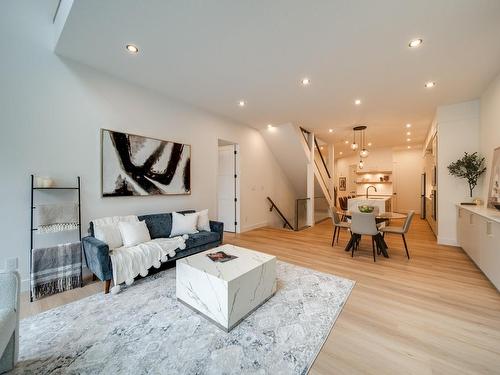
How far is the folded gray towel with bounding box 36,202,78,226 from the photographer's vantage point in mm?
2613

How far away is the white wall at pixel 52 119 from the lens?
8.32 feet

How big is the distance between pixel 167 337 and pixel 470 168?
564 centimetres

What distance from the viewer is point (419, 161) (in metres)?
9.04

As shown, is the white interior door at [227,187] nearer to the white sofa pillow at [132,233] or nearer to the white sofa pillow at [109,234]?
the white sofa pillow at [132,233]

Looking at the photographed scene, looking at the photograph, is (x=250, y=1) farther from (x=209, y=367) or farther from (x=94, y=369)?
(x=94, y=369)

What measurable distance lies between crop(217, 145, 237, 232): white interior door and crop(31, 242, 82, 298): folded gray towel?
3494 millimetres

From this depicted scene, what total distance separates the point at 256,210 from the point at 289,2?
5.05m

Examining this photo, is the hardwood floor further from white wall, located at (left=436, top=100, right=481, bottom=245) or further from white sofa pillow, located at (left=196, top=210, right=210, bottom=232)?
white sofa pillow, located at (left=196, top=210, right=210, bottom=232)

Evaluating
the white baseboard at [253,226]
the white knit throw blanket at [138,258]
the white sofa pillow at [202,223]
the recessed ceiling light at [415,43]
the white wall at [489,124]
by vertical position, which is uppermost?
the recessed ceiling light at [415,43]

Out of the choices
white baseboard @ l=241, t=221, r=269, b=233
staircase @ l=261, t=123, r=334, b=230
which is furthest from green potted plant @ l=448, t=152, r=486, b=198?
white baseboard @ l=241, t=221, r=269, b=233

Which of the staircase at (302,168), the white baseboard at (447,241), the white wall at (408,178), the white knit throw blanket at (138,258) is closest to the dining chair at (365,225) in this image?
the white baseboard at (447,241)

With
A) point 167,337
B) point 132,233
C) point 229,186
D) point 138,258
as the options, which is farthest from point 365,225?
point 132,233

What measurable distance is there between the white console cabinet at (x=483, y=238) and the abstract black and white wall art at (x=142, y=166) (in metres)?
4.75

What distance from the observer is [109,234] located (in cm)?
290
